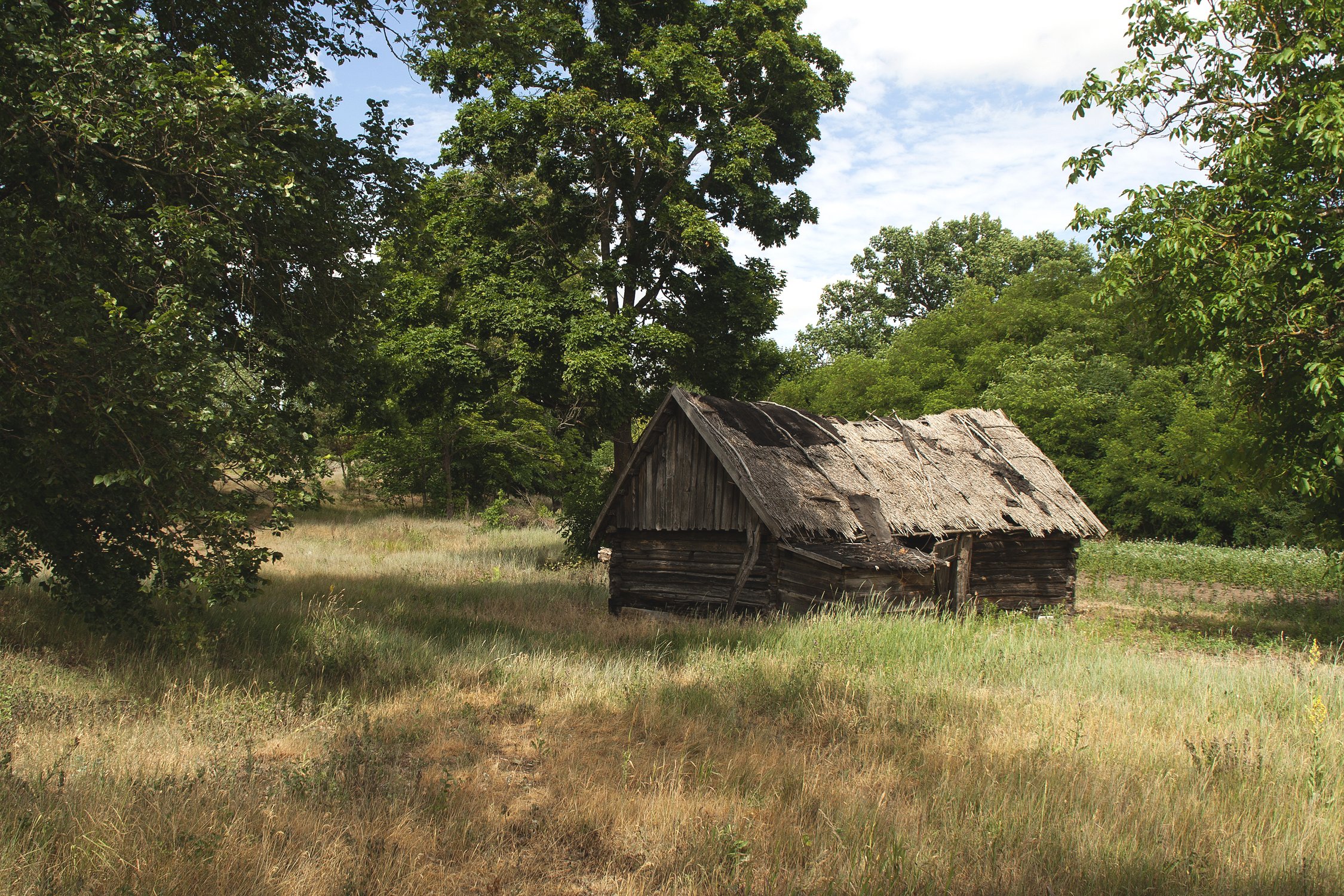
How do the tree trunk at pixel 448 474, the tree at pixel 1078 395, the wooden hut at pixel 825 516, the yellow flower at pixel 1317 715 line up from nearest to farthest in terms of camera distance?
the yellow flower at pixel 1317 715
the wooden hut at pixel 825 516
the tree at pixel 1078 395
the tree trunk at pixel 448 474

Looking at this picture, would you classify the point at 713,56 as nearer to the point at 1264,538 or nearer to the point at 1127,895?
the point at 1127,895

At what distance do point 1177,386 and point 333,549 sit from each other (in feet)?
108

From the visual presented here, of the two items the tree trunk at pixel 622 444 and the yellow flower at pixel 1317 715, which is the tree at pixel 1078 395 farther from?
the yellow flower at pixel 1317 715

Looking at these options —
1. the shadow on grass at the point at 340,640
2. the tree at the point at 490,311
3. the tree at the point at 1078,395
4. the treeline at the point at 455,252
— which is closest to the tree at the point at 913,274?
the tree at the point at 1078,395

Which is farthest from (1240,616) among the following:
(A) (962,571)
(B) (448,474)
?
(B) (448,474)

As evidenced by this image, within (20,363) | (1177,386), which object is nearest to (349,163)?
(20,363)

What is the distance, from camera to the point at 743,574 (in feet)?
45.3

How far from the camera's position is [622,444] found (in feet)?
69.6

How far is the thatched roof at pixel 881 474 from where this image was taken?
44.2 ft

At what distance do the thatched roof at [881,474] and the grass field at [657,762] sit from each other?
278cm

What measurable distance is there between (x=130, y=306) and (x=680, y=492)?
9.09 meters

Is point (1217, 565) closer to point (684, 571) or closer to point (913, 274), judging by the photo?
point (684, 571)

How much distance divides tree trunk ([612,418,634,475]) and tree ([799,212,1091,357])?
36.6 metres

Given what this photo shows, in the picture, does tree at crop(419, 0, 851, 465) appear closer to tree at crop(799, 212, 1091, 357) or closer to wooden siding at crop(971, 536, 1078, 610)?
wooden siding at crop(971, 536, 1078, 610)
